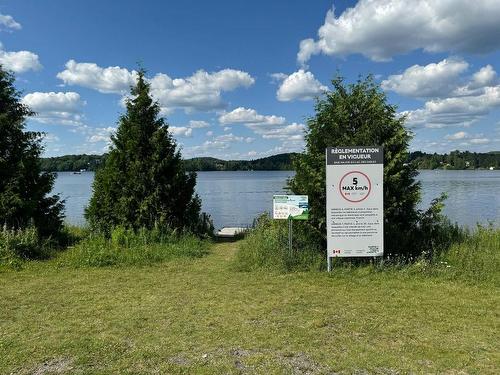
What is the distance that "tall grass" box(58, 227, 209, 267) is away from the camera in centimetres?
963

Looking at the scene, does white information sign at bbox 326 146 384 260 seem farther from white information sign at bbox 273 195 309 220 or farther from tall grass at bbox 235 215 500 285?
white information sign at bbox 273 195 309 220

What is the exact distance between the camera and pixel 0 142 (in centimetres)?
1190

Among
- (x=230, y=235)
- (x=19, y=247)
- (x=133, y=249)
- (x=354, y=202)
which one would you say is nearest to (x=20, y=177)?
(x=19, y=247)

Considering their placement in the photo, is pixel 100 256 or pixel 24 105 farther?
pixel 24 105

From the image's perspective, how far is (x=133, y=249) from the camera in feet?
34.1

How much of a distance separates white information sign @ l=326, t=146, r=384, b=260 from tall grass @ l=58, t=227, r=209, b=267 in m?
3.64

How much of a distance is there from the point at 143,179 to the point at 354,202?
652 cm

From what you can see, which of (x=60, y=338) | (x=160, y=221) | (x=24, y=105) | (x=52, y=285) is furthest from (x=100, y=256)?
(x=24, y=105)

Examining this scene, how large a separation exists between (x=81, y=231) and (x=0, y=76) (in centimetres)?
491

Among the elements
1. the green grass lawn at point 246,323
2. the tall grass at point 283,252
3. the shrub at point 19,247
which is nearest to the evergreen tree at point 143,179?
the shrub at point 19,247

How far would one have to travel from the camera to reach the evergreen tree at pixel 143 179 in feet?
42.2

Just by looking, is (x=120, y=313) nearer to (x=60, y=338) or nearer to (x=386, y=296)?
(x=60, y=338)

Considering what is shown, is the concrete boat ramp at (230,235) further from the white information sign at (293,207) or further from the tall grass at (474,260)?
the tall grass at (474,260)

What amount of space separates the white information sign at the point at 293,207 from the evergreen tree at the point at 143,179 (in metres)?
4.66
